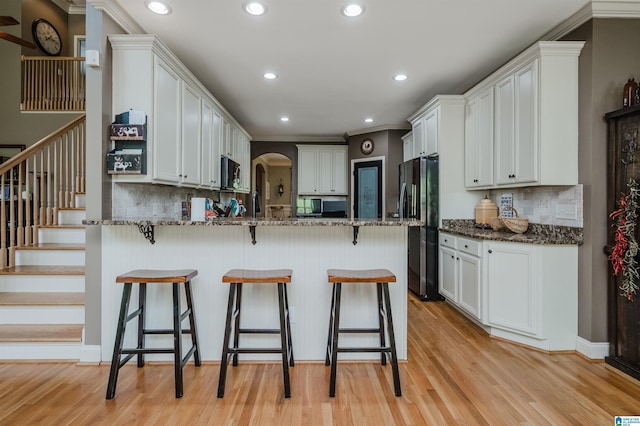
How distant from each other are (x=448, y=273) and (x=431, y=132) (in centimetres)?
181

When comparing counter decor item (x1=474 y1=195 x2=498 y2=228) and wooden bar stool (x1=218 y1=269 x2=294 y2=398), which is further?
counter decor item (x1=474 y1=195 x2=498 y2=228)

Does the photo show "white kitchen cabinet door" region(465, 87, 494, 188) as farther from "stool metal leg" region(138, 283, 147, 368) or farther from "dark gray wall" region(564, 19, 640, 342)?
"stool metal leg" region(138, 283, 147, 368)

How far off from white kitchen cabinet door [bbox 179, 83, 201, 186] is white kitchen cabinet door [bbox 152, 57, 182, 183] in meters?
0.10

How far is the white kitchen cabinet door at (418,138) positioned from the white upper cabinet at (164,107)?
281cm

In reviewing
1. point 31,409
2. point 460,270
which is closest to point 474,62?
point 460,270

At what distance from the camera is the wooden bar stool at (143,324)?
80.1 inches

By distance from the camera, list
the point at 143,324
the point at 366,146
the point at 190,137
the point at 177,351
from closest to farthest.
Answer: the point at 177,351 < the point at 143,324 < the point at 190,137 < the point at 366,146

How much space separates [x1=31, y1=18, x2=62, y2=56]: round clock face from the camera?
20.3ft

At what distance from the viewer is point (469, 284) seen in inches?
130

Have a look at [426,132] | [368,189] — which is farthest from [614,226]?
[368,189]

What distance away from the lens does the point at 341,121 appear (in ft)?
19.1

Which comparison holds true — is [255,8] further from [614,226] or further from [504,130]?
[614,226]

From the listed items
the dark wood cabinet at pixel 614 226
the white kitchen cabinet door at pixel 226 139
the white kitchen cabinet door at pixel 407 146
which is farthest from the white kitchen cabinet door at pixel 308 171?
the dark wood cabinet at pixel 614 226

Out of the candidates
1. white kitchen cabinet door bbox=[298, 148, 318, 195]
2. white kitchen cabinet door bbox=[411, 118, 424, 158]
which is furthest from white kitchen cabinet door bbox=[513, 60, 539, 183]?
white kitchen cabinet door bbox=[298, 148, 318, 195]
